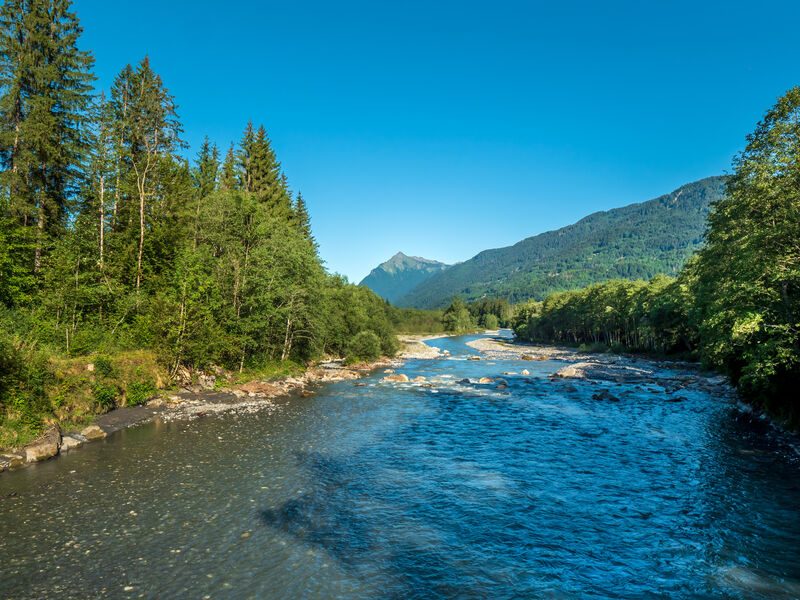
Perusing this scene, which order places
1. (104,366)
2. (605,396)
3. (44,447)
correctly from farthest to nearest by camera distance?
(605,396) → (104,366) → (44,447)

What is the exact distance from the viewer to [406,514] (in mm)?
15250

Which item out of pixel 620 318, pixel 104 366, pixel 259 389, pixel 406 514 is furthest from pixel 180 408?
pixel 620 318

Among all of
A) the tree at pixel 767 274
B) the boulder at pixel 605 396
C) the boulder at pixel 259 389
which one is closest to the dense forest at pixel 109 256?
the boulder at pixel 259 389

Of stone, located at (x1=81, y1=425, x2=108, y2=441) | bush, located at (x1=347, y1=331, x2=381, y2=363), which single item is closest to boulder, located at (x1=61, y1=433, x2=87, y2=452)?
stone, located at (x1=81, y1=425, x2=108, y2=441)

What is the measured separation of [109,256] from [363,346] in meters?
37.8

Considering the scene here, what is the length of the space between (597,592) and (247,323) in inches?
1498

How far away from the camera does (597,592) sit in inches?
431

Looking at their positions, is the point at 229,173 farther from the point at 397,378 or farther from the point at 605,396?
the point at 605,396

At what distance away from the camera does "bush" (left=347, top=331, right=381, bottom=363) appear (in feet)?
214

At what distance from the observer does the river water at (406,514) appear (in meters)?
11.2

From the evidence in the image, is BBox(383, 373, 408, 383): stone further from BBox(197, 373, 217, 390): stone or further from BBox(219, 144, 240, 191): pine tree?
BBox(219, 144, 240, 191): pine tree

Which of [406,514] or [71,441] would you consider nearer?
[406,514]

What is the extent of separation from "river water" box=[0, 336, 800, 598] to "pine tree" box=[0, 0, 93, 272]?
73.9 feet

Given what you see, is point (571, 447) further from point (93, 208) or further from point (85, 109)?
point (85, 109)
